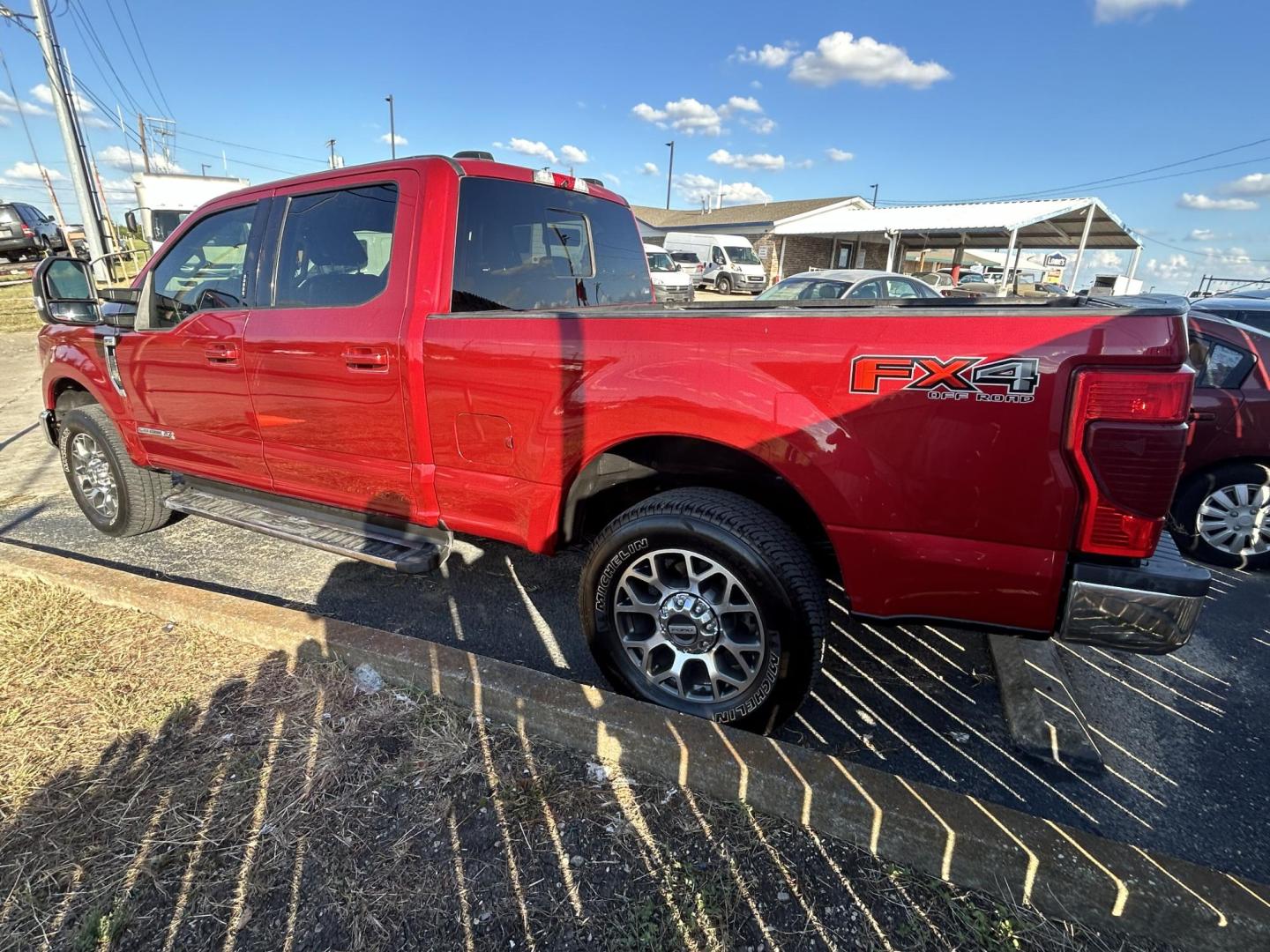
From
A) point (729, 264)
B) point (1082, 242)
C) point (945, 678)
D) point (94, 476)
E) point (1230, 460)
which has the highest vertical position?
point (1082, 242)

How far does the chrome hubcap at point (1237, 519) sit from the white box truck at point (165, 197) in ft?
72.3

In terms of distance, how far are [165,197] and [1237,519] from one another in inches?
970

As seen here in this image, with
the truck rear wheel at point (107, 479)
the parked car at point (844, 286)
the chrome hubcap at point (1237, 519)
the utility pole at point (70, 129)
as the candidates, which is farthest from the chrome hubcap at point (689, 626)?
the utility pole at point (70, 129)

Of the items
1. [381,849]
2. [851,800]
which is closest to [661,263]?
[851,800]

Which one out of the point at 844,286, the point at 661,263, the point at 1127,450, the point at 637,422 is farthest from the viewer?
the point at 661,263

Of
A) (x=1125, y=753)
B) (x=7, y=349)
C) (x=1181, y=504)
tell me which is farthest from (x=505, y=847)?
(x=7, y=349)

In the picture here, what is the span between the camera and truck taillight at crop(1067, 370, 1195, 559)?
1672mm

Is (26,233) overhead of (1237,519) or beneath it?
overhead

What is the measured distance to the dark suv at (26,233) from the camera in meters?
21.3

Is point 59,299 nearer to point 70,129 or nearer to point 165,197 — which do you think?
point 70,129

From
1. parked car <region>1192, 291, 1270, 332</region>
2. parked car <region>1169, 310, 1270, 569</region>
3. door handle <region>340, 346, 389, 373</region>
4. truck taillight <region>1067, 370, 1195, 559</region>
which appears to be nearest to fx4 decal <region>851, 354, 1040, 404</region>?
truck taillight <region>1067, 370, 1195, 559</region>

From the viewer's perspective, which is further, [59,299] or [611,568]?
[59,299]

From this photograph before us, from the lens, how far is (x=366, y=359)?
2756mm

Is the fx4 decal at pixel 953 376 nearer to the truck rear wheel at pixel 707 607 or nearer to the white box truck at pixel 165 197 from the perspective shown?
the truck rear wheel at pixel 707 607
